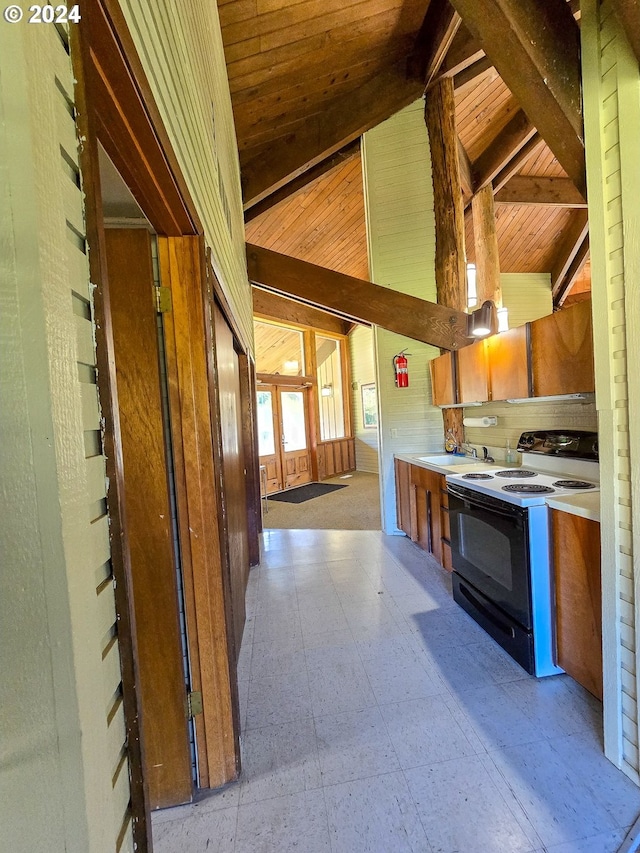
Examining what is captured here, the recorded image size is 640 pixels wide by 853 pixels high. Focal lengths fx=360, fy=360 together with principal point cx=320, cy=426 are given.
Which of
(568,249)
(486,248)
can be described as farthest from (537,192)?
(486,248)

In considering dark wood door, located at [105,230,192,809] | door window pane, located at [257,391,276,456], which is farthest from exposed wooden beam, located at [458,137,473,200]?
dark wood door, located at [105,230,192,809]

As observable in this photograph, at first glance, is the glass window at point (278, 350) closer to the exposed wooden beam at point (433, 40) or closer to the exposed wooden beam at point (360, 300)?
the exposed wooden beam at point (360, 300)

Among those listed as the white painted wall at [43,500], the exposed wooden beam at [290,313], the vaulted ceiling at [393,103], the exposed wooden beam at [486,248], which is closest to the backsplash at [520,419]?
the vaulted ceiling at [393,103]

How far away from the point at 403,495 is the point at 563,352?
231 cm

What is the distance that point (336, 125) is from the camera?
4062mm

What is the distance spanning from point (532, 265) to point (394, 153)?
441 cm

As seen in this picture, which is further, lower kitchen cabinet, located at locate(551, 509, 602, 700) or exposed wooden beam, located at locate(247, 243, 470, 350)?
exposed wooden beam, located at locate(247, 243, 470, 350)

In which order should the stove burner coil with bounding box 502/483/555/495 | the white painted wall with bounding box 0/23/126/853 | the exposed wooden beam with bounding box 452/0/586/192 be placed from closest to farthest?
the white painted wall with bounding box 0/23/126/853
the exposed wooden beam with bounding box 452/0/586/192
the stove burner coil with bounding box 502/483/555/495

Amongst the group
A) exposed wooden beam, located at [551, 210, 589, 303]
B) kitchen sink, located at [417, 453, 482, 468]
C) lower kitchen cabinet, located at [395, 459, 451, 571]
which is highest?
exposed wooden beam, located at [551, 210, 589, 303]

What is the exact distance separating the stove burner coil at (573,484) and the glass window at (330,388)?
6.26m

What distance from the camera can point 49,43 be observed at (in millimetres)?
507

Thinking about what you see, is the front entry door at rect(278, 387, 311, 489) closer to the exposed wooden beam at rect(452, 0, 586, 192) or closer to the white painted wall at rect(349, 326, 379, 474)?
the white painted wall at rect(349, 326, 379, 474)

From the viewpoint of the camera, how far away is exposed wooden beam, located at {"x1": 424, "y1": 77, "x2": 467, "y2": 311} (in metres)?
3.90

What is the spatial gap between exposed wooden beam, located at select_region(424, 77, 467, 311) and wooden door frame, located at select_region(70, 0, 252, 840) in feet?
9.51
